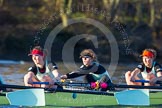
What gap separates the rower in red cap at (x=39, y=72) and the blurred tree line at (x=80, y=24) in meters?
12.3

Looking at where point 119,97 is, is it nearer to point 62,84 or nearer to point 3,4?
point 62,84

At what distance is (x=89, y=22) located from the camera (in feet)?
96.6

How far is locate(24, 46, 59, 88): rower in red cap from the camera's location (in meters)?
11.7

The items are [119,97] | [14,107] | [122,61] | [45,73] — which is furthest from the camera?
[122,61]

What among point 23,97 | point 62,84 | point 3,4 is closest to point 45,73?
point 62,84

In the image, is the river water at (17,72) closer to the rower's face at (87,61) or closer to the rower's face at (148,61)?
the rower's face at (148,61)

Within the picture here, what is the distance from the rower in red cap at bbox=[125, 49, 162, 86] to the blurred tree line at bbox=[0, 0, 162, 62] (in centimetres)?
1196

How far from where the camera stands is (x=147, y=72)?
12.8 meters

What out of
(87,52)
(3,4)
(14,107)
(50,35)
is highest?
(3,4)

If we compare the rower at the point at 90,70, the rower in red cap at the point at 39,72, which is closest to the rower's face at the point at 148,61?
the rower at the point at 90,70

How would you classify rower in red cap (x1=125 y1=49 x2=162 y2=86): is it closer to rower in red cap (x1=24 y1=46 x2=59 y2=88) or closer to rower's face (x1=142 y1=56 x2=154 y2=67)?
rower's face (x1=142 y1=56 x2=154 y2=67)

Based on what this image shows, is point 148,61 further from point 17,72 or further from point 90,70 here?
point 17,72

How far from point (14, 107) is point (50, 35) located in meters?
16.2

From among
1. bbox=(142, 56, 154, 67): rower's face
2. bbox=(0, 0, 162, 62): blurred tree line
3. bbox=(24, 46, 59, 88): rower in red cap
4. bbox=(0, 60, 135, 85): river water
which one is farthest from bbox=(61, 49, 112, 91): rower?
bbox=(0, 0, 162, 62): blurred tree line
